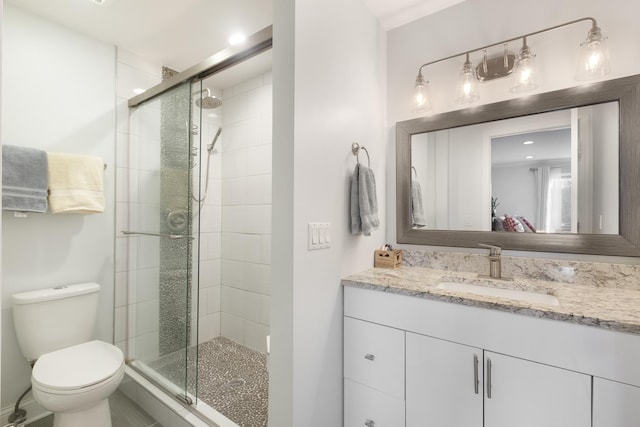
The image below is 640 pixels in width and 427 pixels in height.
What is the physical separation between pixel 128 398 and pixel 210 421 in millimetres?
865

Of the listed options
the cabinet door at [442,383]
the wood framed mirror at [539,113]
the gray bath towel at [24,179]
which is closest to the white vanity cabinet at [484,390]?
the cabinet door at [442,383]

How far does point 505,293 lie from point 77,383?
2.12 m

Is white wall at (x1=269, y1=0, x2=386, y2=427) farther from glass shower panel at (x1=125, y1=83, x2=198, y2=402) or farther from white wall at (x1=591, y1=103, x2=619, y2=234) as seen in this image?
white wall at (x1=591, y1=103, x2=619, y2=234)

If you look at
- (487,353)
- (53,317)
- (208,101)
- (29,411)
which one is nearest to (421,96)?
(487,353)

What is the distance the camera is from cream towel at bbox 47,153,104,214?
1.83m

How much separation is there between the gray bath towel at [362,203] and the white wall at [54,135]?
1.80 metres

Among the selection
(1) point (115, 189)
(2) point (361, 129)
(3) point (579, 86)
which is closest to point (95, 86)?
(1) point (115, 189)

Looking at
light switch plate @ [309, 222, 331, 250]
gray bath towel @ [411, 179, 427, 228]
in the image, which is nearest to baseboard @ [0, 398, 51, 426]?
light switch plate @ [309, 222, 331, 250]

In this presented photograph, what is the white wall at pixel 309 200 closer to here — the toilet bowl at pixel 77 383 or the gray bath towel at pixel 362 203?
the gray bath towel at pixel 362 203

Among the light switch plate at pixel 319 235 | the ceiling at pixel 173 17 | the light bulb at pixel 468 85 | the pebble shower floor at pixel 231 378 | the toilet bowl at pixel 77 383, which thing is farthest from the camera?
the pebble shower floor at pixel 231 378

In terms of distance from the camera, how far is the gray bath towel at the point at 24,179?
167 centimetres

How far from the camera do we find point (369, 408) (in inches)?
57.1

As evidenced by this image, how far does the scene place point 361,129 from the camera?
1.74 m

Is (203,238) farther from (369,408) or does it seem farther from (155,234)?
(369,408)
